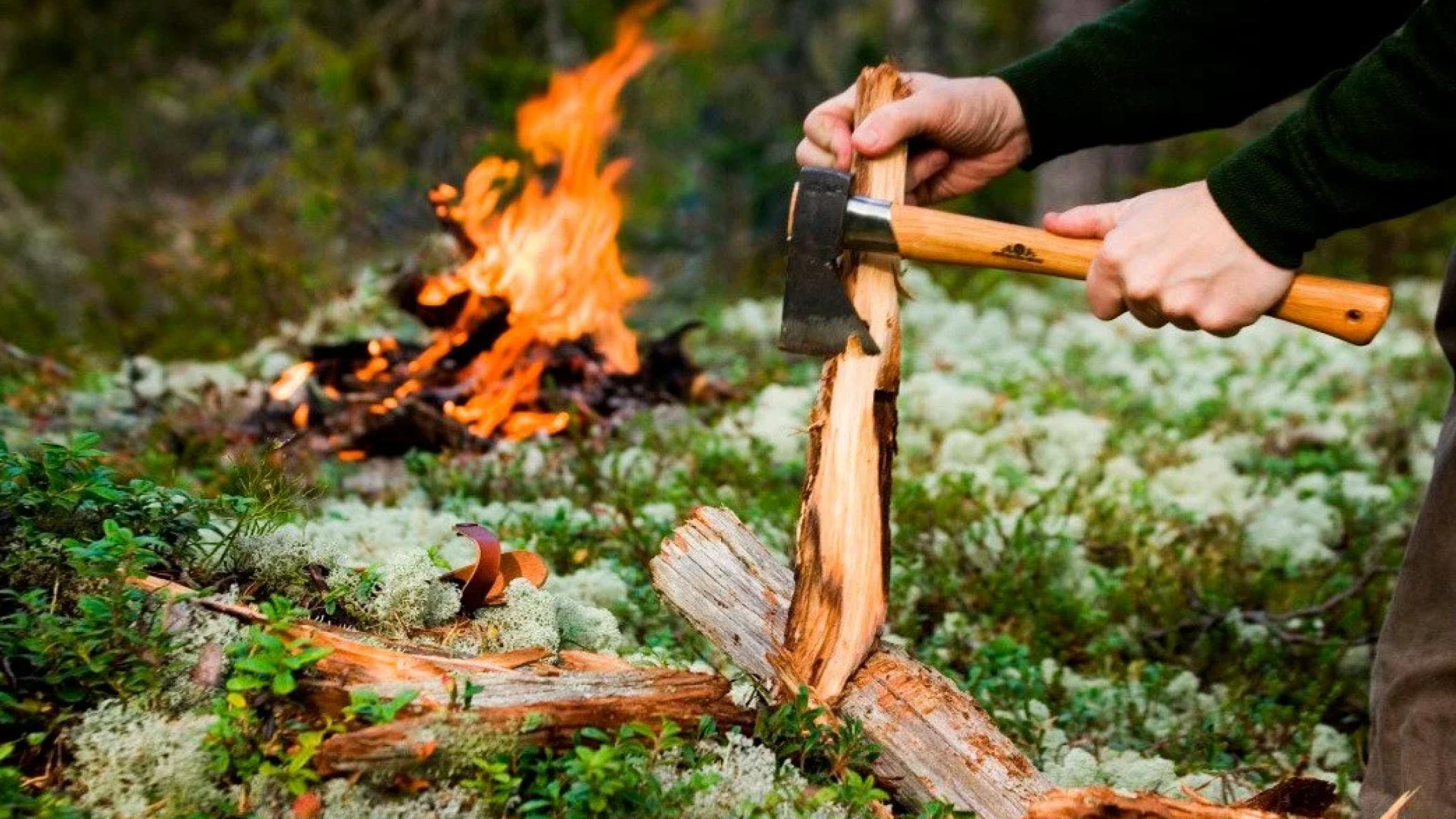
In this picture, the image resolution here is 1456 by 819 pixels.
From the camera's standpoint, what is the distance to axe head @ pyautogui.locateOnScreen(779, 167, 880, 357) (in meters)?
2.63

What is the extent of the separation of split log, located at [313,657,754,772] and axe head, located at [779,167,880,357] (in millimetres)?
738

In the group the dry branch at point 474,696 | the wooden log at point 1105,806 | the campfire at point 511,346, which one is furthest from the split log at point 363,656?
the campfire at point 511,346

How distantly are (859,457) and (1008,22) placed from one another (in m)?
12.6


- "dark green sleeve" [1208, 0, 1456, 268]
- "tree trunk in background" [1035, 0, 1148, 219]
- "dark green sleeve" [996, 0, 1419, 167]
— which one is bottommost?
"dark green sleeve" [1208, 0, 1456, 268]

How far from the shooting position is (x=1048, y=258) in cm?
268

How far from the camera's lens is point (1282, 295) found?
257 cm

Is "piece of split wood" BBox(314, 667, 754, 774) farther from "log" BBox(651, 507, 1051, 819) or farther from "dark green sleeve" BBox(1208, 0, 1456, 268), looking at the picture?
"dark green sleeve" BBox(1208, 0, 1456, 268)

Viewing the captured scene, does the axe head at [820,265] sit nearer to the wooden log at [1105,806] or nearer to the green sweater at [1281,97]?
the green sweater at [1281,97]

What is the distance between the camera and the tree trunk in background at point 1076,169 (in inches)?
402

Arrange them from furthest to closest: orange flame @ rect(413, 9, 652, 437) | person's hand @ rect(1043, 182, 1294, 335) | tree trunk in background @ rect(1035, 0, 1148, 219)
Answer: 1. tree trunk in background @ rect(1035, 0, 1148, 219)
2. orange flame @ rect(413, 9, 652, 437)
3. person's hand @ rect(1043, 182, 1294, 335)

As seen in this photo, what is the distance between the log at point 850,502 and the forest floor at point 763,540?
20 cm

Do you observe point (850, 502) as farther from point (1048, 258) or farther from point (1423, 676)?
point (1423, 676)

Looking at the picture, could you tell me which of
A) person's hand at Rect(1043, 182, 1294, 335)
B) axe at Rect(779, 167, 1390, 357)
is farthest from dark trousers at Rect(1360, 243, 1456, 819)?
person's hand at Rect(1043, 182, 1294, 335)

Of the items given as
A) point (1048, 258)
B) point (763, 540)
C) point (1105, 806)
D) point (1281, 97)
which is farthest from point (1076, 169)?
point (1105, 806)
